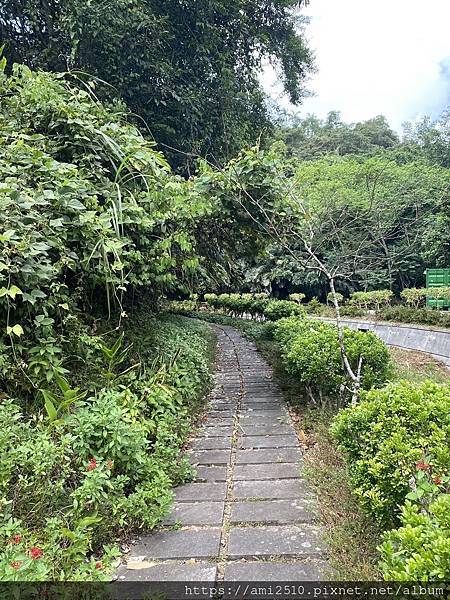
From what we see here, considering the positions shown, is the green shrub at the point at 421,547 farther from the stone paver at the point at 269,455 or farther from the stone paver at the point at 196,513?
the stone paver at the point at 269,455

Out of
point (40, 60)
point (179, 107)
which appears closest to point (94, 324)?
point (179, 107)

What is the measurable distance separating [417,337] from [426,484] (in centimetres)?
837

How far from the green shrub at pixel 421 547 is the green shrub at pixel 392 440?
12.0 inches

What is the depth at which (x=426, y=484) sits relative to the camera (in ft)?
4.97

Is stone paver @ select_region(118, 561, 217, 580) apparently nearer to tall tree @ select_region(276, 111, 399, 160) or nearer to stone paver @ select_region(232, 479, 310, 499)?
stone paver @ select_region(232, 479, 310, 499)

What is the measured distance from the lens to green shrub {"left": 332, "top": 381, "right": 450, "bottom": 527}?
175 centimetres

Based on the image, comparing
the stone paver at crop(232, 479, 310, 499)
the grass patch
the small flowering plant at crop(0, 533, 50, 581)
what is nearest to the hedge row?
the stone paver at crop(232, 479, 310, 499)

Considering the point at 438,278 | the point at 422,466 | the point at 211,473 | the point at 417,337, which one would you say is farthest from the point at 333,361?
the point at 438,278

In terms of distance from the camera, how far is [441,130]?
25734 millimetres

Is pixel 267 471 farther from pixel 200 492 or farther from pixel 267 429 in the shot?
pixel 267 429

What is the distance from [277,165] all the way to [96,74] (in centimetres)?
387

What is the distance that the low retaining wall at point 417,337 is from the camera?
319 inches

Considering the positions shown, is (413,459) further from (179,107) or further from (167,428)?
(179,107)

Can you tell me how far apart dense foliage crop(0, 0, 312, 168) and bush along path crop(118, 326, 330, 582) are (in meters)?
3.71
